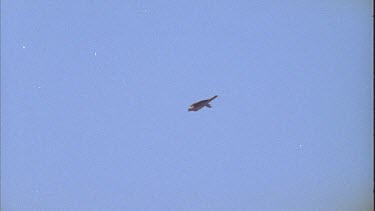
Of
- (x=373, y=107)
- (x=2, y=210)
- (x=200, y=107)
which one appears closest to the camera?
(x=2, y=210)

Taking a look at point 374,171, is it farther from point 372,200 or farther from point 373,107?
point 373,107

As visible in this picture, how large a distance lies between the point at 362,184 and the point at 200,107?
0.55 metres

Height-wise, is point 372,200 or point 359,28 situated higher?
point 359,28

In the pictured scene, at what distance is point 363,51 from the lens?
1.14 meters

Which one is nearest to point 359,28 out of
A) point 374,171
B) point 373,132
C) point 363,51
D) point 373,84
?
point 363,51

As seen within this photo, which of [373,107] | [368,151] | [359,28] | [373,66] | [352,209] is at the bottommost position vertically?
[352,209]

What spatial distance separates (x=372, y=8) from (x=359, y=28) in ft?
0.24

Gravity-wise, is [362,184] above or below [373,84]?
below

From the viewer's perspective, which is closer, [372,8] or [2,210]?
[2,210]

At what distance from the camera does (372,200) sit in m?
1.15

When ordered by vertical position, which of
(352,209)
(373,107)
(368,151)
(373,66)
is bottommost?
(352,209)

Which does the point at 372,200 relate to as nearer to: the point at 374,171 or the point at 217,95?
the point at 374,171

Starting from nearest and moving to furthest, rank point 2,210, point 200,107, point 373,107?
point 2,210, point 200,107, point 373,107

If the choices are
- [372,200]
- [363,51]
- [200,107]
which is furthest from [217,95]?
[372,200]
